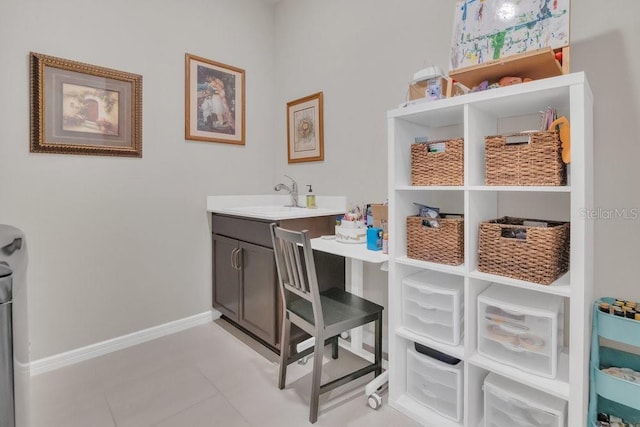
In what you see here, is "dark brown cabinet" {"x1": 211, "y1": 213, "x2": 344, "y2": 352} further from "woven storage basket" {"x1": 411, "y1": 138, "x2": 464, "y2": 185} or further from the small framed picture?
"woven storage basket" {"x1": 411, "y1": 138, "x2": 464, "y2": 185}

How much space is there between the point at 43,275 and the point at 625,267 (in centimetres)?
304

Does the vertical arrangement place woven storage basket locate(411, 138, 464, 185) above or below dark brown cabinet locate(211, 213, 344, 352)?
above

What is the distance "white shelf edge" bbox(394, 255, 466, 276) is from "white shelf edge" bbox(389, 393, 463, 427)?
0.70 m

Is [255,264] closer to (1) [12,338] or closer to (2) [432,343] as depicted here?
(2) [432,343]

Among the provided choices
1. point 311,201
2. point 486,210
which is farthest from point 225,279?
point 486,210

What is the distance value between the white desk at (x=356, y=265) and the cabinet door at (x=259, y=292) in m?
0.36

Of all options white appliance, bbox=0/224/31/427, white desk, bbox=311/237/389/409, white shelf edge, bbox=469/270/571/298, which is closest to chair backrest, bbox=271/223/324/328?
white desk, bbox=311/237/389/409

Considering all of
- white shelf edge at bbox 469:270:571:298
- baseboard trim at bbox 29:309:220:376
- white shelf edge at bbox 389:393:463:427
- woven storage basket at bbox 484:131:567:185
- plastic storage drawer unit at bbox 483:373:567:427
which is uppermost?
woven storage basket at bbox 484:131:567:185

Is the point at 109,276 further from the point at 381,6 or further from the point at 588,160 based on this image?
the point at 588,160

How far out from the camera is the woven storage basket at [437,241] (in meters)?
1.48

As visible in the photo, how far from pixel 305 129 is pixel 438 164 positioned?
4.81ft

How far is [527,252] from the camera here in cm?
126

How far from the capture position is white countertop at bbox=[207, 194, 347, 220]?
2.24 meters

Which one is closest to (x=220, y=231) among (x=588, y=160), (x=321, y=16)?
(x=321, y=16)
